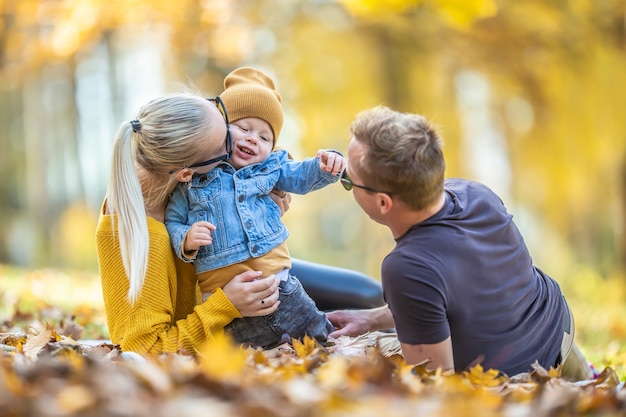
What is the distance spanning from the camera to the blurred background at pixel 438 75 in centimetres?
1120

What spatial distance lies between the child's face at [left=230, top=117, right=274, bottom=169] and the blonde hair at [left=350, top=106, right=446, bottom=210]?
Result: 781 millimetres

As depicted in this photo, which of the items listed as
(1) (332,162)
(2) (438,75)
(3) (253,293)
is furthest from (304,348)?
(2) (438,75)

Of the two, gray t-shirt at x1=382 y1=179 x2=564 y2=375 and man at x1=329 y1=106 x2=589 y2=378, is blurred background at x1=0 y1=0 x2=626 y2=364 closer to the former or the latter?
gray t-shirt at x1=382 y1=179 x2=564 y2=375

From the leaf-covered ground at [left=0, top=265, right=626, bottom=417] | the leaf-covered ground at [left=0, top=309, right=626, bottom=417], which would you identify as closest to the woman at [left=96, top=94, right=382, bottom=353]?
the leaf-covered ground at [left=0, top=265, right=626, bottom=417]

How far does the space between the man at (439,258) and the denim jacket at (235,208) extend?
0.49 meters

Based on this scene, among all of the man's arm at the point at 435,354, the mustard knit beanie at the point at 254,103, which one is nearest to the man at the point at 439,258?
the man's arm at the point at 435,354

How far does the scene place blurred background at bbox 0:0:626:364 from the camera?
1120 cm

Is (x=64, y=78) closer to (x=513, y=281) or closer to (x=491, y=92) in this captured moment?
(x=491, y=92)

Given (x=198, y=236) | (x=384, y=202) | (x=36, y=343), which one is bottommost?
(x=36, y=343)

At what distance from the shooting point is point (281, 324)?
363cm

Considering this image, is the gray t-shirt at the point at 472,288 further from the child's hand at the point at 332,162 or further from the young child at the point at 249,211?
the young child at the point at 249,211

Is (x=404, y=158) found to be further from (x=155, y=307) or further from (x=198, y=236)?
(x=155, y=307)

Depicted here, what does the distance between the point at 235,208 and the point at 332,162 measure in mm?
483

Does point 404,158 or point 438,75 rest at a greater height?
point 404,158
